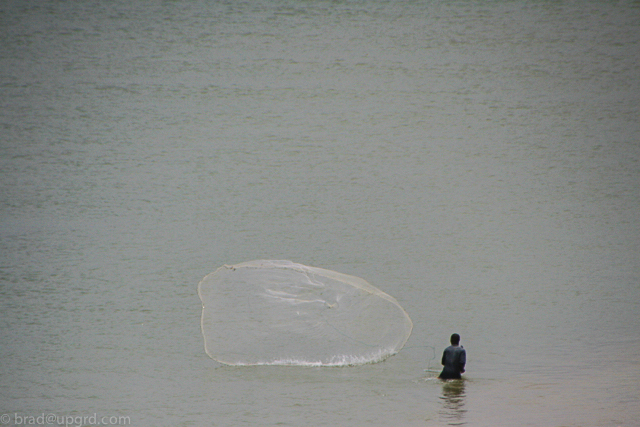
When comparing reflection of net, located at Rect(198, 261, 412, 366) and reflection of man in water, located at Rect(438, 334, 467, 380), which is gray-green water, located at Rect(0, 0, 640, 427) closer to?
reflection of man in water, located at Rect(438, 334, 467, 380)

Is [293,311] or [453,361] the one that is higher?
[293,311]

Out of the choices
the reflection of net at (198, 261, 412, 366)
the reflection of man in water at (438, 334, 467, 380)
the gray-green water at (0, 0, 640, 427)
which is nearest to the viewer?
the reflection of man in water at (438, 334, 467, 380)

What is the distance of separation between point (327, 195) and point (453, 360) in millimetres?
12499

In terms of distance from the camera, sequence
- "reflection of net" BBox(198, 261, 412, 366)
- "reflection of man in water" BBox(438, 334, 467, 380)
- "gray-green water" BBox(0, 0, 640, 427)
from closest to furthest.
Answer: "reflection of man in water" BBox(438, 334, 467, 380)
"reflection of net" BBox(198, 261, 412, 366)
"gray-green water" BBox(0, 0, 640, 427)

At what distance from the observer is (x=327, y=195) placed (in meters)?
21.9

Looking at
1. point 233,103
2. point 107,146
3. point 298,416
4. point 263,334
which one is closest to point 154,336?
point 263,334

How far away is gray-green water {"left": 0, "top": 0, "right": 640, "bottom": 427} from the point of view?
10242mm

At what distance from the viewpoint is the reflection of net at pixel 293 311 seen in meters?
9.77

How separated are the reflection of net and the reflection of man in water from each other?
0.70 meters

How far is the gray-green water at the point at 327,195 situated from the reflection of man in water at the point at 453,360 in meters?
0.22

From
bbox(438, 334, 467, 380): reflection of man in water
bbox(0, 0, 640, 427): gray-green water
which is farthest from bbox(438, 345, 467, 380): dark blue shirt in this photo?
bbox(0, 0, 640, 427): gray-green water


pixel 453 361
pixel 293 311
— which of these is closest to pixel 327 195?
pixel 293 311

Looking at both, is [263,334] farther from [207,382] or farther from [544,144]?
[544,144]

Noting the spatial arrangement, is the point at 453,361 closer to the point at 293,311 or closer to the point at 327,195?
the point at 293,311
